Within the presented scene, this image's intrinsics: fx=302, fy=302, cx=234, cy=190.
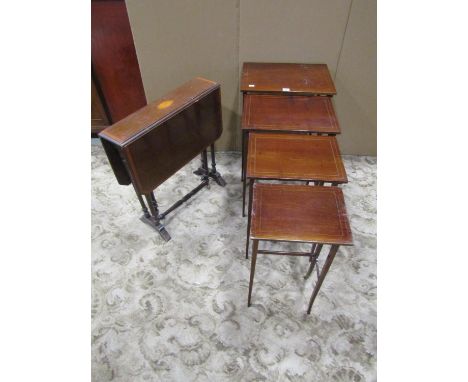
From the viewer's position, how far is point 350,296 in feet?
6.21

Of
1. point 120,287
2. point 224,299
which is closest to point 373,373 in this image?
point 224,299

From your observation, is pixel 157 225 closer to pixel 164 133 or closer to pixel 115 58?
pixel 164 133

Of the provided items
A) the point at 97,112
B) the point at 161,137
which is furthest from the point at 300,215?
the point at 97,112

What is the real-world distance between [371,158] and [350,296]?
1.49 m

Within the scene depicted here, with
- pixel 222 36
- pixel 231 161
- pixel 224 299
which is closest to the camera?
pixel 224 299

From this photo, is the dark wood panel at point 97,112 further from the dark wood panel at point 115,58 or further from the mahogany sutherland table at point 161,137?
the mahogany sutherland table at point 161,137

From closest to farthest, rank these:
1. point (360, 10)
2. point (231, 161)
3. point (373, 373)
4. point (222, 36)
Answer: point (373, 373), point (360, 10), point (222, 36), point (231, 161)

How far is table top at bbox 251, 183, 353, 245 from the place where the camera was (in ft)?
4.41

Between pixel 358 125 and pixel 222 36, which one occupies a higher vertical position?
pixel 222 36

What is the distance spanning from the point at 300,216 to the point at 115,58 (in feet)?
7.08

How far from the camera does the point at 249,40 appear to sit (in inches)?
86.0

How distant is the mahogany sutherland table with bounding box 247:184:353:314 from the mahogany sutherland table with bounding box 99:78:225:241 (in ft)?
2.24

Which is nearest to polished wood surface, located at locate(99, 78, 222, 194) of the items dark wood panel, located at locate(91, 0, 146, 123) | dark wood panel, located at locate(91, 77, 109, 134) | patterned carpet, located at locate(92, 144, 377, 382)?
patterned carpet, located at locate(92, 144, 377, 382)

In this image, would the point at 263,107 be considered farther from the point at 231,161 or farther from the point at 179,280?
the point at 179,280
